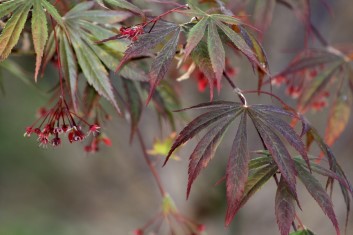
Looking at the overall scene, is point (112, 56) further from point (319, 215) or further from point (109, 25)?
point (319, 215)

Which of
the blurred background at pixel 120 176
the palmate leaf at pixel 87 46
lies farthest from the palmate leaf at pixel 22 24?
the blurred background at pixel 120 176

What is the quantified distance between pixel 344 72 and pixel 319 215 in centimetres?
213

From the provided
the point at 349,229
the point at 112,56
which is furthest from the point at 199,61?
the point at 349,229

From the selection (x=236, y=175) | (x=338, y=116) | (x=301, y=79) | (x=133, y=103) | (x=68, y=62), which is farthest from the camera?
(x=301, y=79)

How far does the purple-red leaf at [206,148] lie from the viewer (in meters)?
0.72

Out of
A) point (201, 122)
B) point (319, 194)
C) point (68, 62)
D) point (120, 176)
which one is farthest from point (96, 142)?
point (120, 176)

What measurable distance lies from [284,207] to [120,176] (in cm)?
311

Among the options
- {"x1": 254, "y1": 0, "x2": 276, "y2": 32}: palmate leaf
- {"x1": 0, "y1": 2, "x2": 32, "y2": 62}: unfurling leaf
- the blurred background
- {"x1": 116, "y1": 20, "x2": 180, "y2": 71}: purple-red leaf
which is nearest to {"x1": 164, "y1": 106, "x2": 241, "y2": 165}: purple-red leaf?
{"x1": 116, "y1": 20, "x2": 180, "y2": 71}: purple-red leaf

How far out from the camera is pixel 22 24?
2.40 ft

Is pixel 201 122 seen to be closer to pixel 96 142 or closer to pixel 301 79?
pixel 96 142

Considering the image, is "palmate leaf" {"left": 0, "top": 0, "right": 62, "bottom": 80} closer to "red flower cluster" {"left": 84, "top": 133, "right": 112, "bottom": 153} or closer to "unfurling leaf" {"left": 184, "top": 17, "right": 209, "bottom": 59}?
"unfurling leaf" {"left": 184, "top": 17, "right": 209, "bottom": 59}

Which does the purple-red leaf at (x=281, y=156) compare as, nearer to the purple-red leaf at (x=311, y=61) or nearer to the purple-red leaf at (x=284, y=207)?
the purple-red leaf at (x=284, y=207)

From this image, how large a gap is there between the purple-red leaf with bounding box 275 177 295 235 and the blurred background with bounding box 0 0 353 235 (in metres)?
1.32

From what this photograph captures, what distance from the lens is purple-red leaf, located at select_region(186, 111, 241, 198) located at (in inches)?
28.3
